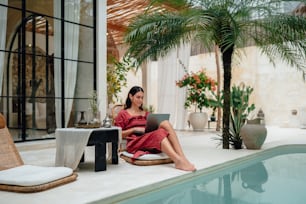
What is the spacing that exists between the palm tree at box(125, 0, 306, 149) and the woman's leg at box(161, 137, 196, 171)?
72.4 inches

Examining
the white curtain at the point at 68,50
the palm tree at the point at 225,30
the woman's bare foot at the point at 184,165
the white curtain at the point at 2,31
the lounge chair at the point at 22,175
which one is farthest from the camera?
the white curtain at the point at 68,50

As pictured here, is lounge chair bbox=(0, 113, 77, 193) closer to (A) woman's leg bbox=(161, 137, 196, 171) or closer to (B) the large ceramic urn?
(A) woman's leg bbox=(161, 137, 196, 171)

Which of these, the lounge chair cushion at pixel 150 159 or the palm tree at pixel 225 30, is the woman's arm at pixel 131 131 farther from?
the palm tree at pixel 225 30

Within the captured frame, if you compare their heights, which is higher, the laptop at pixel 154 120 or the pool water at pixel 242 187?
the laptop at pixel 154 120

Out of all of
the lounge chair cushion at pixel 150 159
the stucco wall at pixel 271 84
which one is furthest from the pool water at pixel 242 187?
the stucco wall at pixel 271 84

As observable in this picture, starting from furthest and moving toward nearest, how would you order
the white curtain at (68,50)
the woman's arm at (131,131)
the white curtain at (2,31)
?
1. the white curtain at (68,50)
2. the white curtain at (2,31)
3. the woman's arm at (131,131)

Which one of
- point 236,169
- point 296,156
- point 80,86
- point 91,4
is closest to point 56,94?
point 80,86

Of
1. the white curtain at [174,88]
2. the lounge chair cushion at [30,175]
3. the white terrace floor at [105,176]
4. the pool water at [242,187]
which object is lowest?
the pool water at [242,187]

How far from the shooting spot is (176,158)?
4129mm

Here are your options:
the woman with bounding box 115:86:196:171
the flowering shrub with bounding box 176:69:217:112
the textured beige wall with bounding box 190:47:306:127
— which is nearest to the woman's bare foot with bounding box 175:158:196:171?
the woman with bounding box 115:86:196:171

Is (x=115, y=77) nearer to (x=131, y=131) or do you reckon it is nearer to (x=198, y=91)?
(x=198, y=91)

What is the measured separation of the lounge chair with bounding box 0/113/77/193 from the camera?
2.99 metres

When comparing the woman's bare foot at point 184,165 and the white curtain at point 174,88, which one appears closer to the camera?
the woman's bare foot at point 184,165

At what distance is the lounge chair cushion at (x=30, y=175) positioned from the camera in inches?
118
